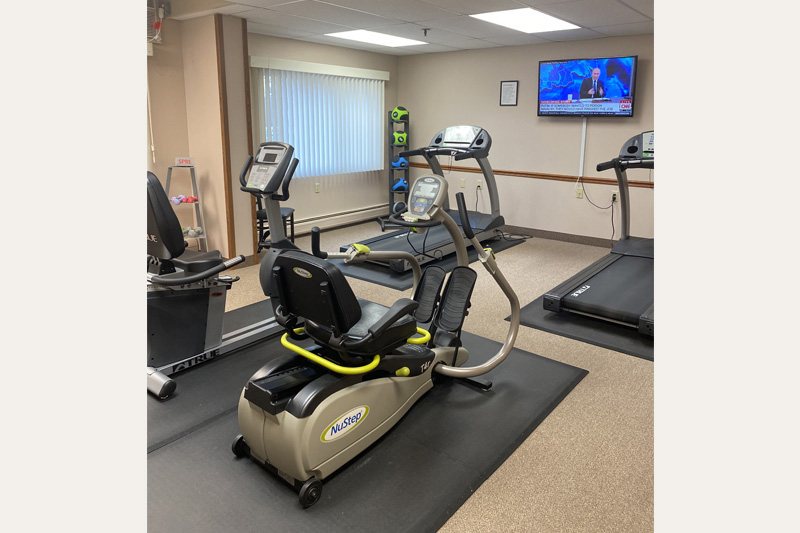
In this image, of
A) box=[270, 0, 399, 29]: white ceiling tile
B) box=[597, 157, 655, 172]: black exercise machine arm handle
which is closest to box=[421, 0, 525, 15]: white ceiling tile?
box=[270, 0, 399, 29]: white ceiling tile

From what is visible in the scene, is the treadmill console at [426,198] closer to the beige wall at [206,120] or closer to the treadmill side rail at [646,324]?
the treadmill side rail at [646,324]

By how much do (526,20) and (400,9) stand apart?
48.9 inches

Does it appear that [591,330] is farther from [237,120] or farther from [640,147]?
[237,120]

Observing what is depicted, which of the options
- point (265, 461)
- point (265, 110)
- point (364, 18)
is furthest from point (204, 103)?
point (265, 461)

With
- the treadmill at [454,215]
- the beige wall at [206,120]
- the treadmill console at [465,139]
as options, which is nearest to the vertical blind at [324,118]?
the beige wall at [206,120]

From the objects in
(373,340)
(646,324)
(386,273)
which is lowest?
(646,324)

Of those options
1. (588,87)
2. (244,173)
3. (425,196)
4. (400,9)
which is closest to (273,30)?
(400,9)

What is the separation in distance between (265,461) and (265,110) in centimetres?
472

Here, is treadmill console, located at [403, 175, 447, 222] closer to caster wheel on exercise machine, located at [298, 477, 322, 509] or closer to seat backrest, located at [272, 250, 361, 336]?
seat backrest, located at [272, 250, 361, 336]

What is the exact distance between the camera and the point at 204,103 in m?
5.02

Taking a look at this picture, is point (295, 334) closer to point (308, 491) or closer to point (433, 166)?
point (308, 491)

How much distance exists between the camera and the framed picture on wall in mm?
6613

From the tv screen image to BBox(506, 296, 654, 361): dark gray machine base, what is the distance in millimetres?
2846

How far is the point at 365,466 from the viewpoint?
2336 mm
